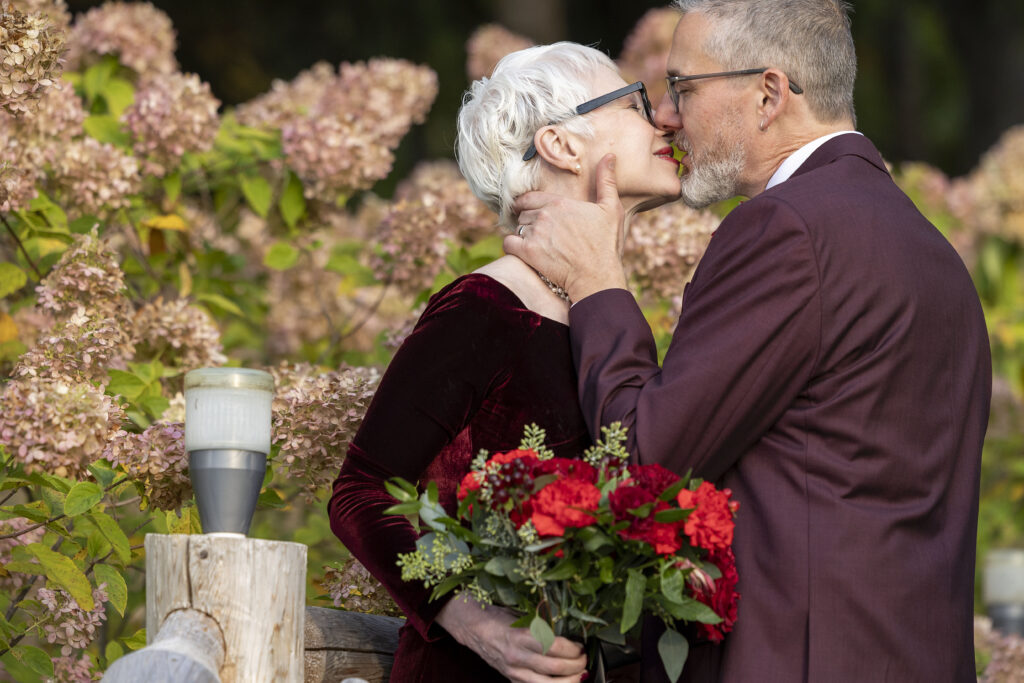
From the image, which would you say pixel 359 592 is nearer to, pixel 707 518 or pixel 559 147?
pixel 559 147

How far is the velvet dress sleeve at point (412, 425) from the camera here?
2.34 m

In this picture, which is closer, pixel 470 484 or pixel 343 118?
pixel 470 484

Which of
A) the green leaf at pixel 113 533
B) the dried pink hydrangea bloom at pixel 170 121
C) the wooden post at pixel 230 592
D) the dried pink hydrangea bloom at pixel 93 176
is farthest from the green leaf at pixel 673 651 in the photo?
the dried pink hydrangea bloom at pixel 170 121

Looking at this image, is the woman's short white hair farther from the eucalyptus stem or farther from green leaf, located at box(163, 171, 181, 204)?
green leaf, located at box(163, 171, 181, 204)

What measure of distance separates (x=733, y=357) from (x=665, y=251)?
1942 mm

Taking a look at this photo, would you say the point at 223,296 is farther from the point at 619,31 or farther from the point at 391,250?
the point at 619,31

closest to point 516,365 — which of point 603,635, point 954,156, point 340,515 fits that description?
point 340,515

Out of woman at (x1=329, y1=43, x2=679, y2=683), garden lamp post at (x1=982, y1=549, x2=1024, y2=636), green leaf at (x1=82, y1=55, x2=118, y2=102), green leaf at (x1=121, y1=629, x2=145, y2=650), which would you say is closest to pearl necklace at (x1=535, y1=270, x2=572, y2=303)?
woman at (x1=329, y1=43, x2=679, y2=683)

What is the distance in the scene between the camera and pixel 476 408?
244 centimetres

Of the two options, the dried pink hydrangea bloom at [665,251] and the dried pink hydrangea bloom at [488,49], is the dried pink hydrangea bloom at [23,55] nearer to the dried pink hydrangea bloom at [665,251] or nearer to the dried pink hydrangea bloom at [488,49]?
the dried pink hydrangea bloom at [665,251]

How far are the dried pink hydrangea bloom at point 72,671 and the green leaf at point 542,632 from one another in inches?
49.1

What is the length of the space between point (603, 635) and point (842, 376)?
587mm

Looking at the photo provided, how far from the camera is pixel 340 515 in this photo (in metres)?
2.38

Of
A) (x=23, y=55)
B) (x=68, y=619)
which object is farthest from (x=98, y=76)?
(x=68, y=619)
